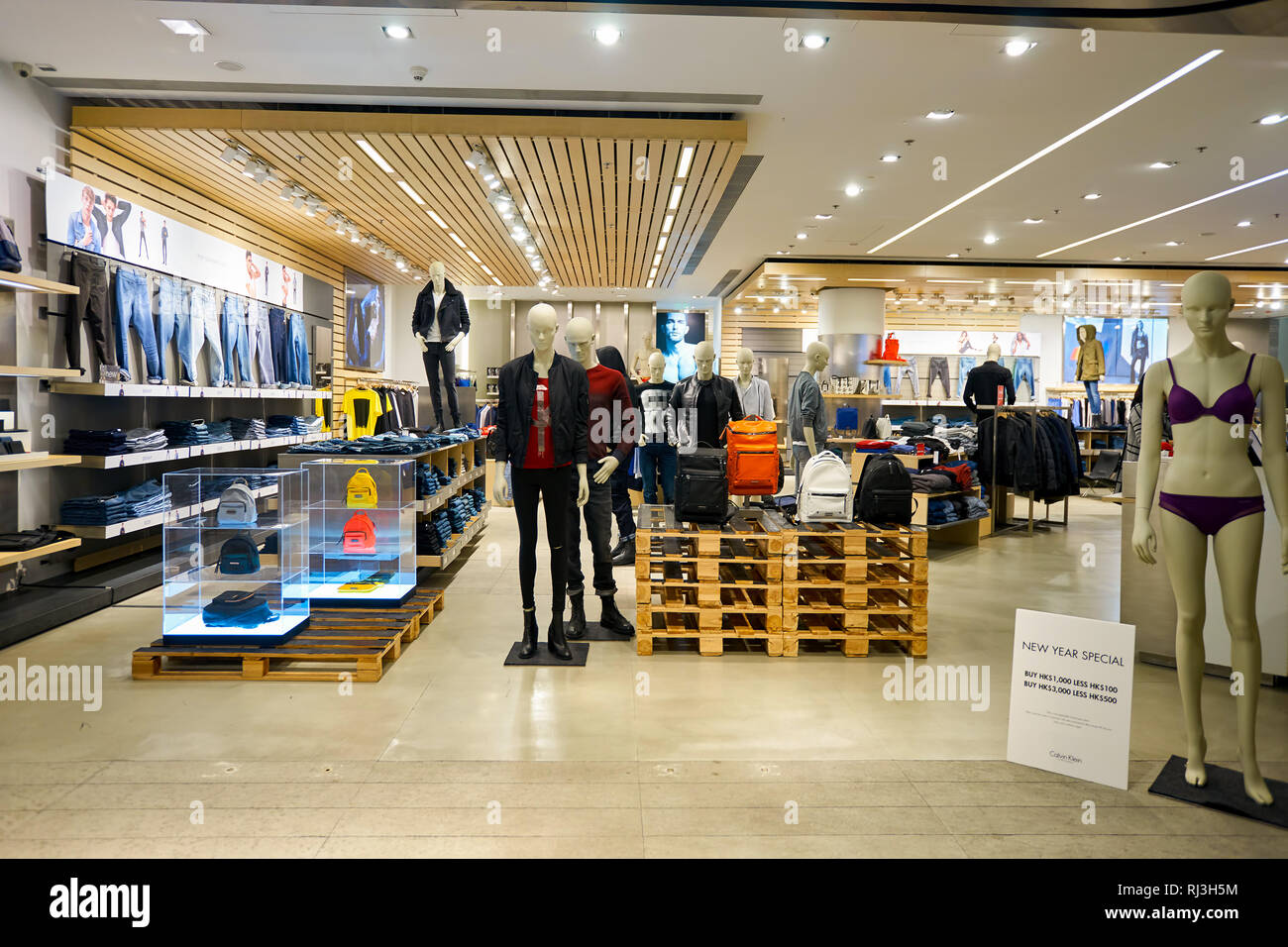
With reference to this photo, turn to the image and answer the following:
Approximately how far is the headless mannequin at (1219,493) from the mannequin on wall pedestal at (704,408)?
3444 millimetres

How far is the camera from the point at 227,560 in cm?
405

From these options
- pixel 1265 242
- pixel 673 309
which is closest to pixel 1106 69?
pixel 1265 242

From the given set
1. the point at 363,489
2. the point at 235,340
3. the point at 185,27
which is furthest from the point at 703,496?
the point at 235,340

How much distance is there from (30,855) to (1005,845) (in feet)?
9.37

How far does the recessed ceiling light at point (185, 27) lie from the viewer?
4.65 metres

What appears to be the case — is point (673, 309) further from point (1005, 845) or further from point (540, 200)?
point (1005, 845)

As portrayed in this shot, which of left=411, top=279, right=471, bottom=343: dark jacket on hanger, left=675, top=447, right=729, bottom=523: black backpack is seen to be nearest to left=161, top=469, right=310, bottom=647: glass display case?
left=675, top=447, right=729, bottom=523: black backpack

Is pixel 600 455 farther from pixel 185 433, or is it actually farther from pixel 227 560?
pixel 185 433

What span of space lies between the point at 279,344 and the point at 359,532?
5105 mm

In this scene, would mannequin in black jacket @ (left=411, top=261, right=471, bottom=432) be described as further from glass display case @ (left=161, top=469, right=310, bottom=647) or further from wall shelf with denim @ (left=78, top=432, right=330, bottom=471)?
glass display case @ (left=161, top=469, right=310, bottom=647)

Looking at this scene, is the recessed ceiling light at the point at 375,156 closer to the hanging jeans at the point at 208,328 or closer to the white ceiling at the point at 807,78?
the white ceiling at the point at 807,78

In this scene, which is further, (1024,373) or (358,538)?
(1024,373)

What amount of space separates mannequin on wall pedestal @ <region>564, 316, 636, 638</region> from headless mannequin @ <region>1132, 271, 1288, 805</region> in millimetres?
2714

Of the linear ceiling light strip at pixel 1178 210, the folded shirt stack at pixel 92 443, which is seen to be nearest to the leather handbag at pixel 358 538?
the folded shirt stack at pixel 92 443
